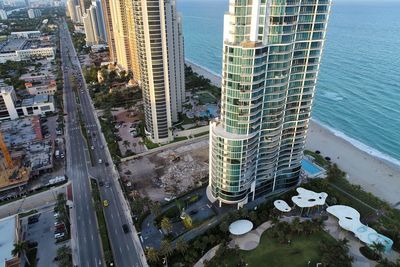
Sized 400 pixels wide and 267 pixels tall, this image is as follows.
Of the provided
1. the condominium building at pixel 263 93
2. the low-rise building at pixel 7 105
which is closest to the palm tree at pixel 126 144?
the condominium building at pixel 263 93

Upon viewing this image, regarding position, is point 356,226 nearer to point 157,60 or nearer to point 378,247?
point 378,247

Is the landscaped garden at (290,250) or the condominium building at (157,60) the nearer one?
the landscaped garden at (290,250)

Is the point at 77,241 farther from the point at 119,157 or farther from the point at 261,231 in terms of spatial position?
the point at 261,231

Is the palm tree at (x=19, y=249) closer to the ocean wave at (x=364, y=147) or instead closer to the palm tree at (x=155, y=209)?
the palm tree at (x=155, y=209)

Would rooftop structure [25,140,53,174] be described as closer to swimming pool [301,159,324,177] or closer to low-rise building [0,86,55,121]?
low-rise building [0,86,55,121]

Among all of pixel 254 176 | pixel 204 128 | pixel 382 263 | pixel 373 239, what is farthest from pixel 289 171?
pixel 204 128

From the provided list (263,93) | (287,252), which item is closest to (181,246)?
(287,252)
